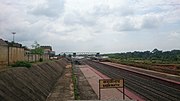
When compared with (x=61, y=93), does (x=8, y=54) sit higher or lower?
higher

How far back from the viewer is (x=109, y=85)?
2152 centimetres

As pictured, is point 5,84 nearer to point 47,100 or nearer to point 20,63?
point 47,100

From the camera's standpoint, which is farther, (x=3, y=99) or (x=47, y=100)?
(x=47, y=100)

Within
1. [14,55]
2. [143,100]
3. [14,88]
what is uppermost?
[14,55]

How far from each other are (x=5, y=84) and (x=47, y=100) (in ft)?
23.7

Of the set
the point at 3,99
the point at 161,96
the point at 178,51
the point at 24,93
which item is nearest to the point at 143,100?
the point at 161,96

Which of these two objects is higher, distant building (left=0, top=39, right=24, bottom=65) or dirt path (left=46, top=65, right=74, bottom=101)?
distant building (left=0, top=39, right=24, bottom=65)

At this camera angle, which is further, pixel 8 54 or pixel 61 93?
pixel 61 93

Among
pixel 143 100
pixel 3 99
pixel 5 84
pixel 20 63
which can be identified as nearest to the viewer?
pixel 3 99

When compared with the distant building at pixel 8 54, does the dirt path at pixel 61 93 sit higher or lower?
lower

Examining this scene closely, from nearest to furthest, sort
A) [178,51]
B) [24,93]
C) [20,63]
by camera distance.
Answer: [24,93] → [20,63] → [178,51]

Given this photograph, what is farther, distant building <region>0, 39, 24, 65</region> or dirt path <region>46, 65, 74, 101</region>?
distant building <region>0, 39, 24, 65</region>

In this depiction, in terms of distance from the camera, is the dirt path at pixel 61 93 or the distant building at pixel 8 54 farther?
the distant building at pixel 8 54

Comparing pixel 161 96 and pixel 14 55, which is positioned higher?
pixel 14 55
